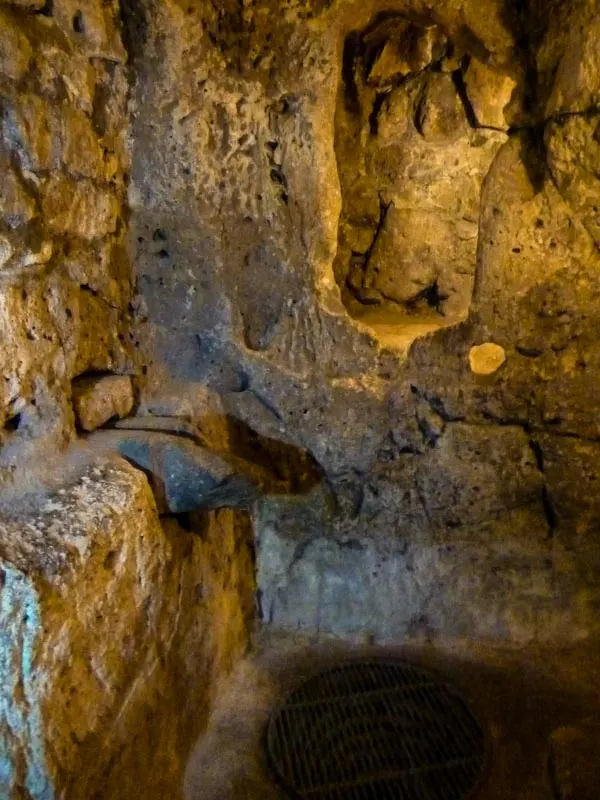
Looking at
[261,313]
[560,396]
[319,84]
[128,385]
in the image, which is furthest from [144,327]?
[560,396]

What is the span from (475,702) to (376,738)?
38cm

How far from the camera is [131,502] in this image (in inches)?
67.6

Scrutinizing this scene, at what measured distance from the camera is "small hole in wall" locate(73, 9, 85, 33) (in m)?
1.88

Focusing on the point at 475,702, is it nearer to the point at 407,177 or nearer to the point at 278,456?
the point at 278,456

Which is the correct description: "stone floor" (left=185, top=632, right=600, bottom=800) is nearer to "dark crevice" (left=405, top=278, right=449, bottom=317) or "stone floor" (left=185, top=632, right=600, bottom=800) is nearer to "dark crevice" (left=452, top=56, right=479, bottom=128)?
"dark crevice" (left=405, top=278, right=449, bottom=317)

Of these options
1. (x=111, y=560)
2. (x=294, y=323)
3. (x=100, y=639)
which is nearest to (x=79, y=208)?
(x=294, y=323)

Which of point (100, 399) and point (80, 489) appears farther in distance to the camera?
point (100, 399)

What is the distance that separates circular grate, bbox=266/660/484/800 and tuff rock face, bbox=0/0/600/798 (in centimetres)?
26

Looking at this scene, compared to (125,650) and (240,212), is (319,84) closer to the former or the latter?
(240,212)

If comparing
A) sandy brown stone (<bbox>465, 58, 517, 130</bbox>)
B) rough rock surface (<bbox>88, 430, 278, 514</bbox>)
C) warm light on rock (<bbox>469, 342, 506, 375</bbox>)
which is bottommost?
rough rock surface (<bbox>88, 430, 278, 514</bbox>)

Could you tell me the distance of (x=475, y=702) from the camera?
2.28m

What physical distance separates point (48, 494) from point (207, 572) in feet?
2.42

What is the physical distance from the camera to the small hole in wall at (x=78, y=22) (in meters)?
1.88

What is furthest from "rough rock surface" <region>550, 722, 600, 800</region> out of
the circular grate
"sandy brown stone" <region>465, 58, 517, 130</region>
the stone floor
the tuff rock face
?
"sandy brown stone" <region>465, 58, 517, 130</region>
